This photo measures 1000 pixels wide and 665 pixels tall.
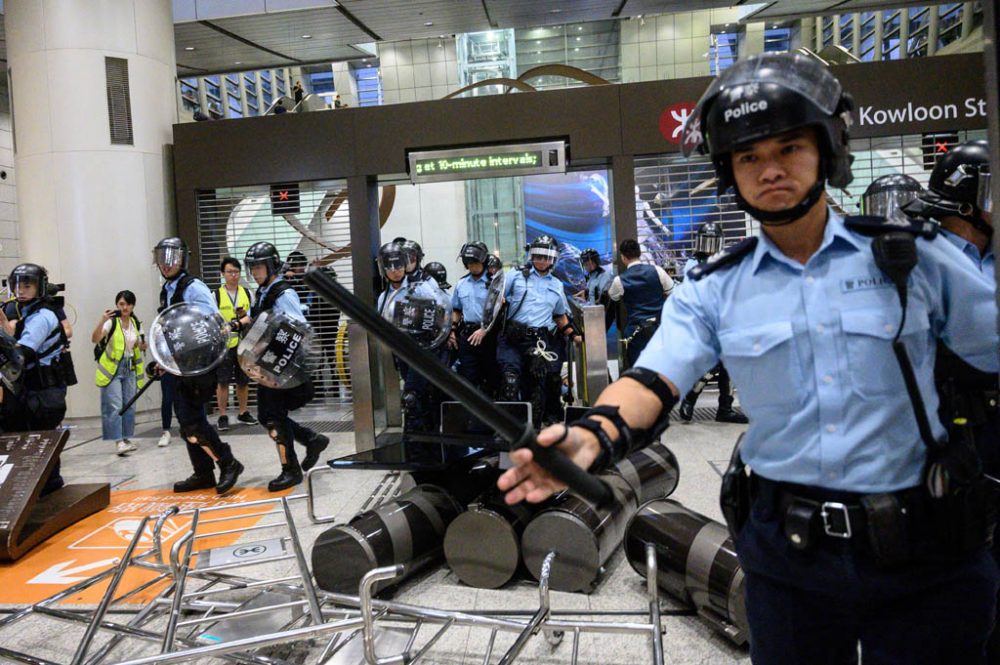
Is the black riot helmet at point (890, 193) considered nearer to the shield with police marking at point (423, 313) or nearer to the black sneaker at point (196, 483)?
the shield with police marking at point (423, 313)

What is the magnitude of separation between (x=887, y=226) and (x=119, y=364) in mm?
7211

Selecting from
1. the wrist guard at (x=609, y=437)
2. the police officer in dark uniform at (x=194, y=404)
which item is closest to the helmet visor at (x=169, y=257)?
the police officer in dark uniform at (x=194, y=404)

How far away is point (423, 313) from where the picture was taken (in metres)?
5.55

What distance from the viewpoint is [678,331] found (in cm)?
145

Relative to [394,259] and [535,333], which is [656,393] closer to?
[394,259]

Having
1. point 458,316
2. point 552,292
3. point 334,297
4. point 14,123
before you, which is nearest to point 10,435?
point 458,316

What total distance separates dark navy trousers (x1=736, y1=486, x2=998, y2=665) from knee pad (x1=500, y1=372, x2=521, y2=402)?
16.8 feet

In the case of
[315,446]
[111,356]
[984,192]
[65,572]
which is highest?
[984,192]

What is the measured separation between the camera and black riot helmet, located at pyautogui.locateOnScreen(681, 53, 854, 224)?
132 centimetres

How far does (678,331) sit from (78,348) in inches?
368

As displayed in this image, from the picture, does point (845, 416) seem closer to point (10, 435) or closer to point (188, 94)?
point (10, 435)

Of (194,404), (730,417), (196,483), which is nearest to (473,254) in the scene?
(194,404)

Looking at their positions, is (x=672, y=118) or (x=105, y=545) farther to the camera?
(x=672, y=118)

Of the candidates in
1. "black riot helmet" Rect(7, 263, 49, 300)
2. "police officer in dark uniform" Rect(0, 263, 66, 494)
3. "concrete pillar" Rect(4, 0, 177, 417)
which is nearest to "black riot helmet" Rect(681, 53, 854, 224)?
"police officer in dark uniform" Rect(0, 263, 66, 494)
